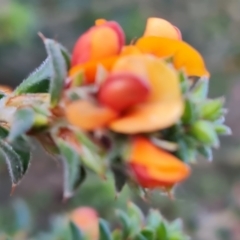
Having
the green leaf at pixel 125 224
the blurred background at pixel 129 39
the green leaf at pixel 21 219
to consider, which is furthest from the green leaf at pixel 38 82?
the blurred background at pixel 129 39

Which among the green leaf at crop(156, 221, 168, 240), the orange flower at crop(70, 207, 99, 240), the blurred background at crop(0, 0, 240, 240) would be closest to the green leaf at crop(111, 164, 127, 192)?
the green leaf at crop(156, 221, 168, 240)

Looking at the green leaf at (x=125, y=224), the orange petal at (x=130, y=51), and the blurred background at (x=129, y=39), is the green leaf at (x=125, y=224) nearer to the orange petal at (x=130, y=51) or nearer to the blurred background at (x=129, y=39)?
the orange petal at (x=130, y=51)

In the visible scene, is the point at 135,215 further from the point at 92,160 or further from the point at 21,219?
the point at 21,219

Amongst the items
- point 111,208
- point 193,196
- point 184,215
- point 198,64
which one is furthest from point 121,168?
point 193,196

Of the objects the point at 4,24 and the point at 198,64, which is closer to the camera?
the point at 198,64

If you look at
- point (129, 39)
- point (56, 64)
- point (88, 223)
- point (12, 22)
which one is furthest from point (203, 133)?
point (129, 39)

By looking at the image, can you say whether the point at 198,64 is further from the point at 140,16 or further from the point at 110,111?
the point at 140,16
